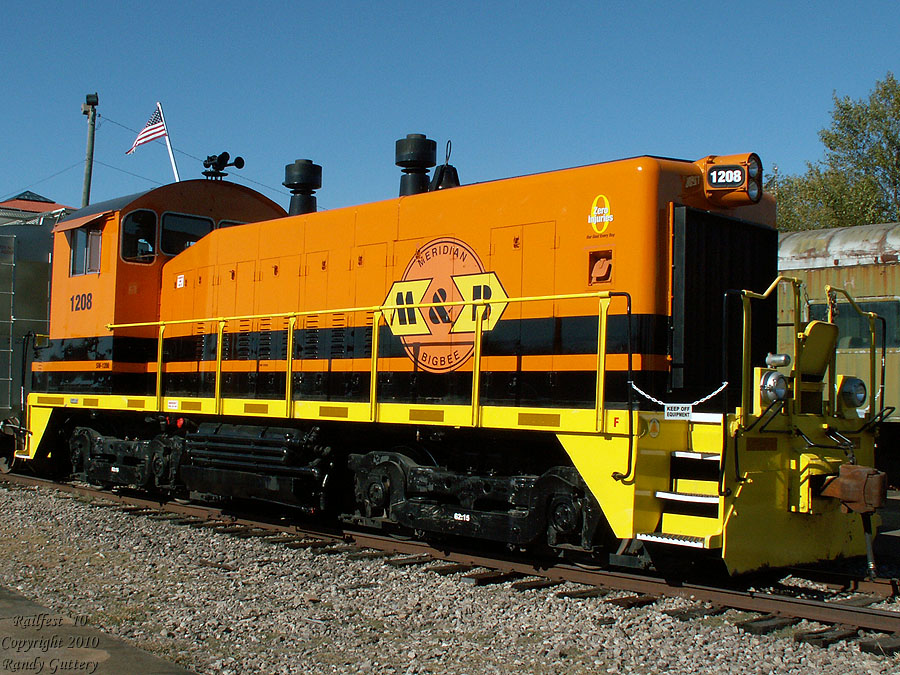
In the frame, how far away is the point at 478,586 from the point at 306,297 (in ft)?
12.4

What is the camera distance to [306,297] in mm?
8898

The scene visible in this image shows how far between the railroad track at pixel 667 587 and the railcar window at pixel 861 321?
680cm

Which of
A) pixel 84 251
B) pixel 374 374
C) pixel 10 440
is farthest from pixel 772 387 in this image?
pixel 10 440

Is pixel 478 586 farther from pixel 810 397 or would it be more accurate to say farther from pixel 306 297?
pixel 306 297

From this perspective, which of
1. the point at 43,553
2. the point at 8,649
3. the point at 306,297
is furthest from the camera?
the point at 306,297

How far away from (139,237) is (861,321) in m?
10.0

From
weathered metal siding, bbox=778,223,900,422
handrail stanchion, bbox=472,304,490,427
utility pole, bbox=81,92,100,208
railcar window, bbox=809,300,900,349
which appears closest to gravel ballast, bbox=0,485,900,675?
handrail stanchion, bbox=472,304,490,427

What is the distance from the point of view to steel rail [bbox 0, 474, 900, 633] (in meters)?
5.33

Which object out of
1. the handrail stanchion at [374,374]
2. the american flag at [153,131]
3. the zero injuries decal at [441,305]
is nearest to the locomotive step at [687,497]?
the zero injuries decal at [441,305]

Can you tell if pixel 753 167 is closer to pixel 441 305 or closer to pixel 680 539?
pixel 441 305

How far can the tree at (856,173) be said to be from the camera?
29.7m

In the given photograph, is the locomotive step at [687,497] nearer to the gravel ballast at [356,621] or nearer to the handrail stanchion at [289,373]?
the gravel ballast at [356,621]

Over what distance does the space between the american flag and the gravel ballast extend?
442 inches

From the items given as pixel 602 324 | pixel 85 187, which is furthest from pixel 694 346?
pixel 85 187
